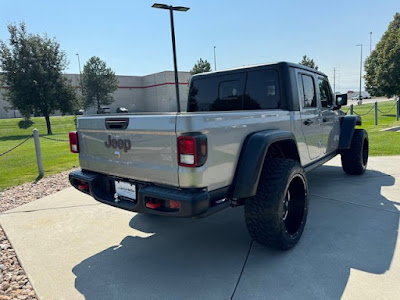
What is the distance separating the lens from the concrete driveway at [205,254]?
2.40m

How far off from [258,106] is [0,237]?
11.7 feet

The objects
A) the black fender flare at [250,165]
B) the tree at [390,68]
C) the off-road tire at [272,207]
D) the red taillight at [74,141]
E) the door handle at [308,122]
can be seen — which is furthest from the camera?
the tree at [390,68]

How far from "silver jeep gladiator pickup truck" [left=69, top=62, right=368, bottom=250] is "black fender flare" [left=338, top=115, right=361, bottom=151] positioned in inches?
57.9

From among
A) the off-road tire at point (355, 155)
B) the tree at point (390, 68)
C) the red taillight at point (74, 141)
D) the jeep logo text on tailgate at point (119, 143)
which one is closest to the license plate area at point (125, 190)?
the jeep logo text on tailgate at point (119, 143)

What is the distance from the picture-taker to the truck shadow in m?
2.39

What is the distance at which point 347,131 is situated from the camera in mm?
5238

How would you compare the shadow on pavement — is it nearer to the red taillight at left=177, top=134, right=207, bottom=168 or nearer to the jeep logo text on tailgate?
Answer: the red taillight at left=177, top=134, right=207, bottom=168

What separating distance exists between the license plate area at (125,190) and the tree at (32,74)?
854 inches

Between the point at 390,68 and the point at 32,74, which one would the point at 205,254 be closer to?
the point at 390,68

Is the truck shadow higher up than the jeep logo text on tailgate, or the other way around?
the jeep logo text on tailgate

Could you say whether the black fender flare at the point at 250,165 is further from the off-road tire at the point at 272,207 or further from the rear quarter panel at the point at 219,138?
the off-road tire at the point at 272,207

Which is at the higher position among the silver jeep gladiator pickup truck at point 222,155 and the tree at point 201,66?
the tree at point 201,66

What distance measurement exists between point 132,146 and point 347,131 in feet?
13.5

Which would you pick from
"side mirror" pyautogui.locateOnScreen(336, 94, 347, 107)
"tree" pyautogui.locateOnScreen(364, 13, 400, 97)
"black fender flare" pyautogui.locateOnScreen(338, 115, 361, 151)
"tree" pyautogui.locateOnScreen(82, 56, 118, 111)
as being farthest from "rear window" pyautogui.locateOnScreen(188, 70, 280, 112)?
"tree" pyautogui.locateOnScreen(82, 56, 118, 111)
